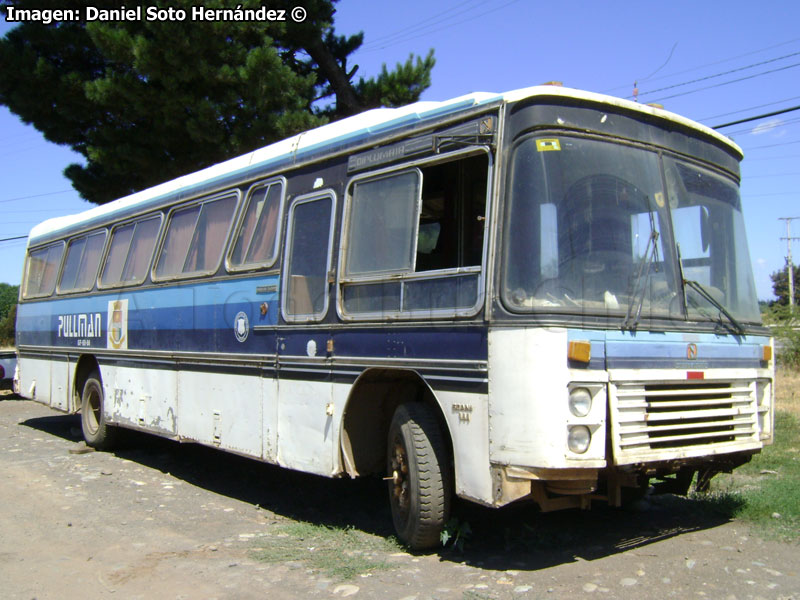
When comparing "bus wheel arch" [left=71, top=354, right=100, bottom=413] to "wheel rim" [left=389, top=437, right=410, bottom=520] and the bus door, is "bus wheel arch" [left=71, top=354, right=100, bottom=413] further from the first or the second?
"wheel rim" [left=389, top=437, right=410, bottom=520]

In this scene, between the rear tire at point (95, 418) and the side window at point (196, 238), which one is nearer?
the side window at point (196, 238)

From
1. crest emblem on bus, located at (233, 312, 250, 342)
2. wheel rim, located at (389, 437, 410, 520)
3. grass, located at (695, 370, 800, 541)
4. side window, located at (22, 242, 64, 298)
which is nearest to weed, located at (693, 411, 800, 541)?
grass, located at (695, 370, 800, 541)

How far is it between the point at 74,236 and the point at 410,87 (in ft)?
27.7

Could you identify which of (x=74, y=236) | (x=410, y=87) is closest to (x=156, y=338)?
(x=74, y=236)

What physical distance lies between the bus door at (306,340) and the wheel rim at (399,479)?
25.4 inches

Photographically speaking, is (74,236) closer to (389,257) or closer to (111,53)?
(111,53)

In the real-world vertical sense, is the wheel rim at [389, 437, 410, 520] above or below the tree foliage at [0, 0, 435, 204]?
below

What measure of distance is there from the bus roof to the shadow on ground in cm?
300

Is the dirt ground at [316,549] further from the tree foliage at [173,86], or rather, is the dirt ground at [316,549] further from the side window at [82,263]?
the tree foliage at [173,86]

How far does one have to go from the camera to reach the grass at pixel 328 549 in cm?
532

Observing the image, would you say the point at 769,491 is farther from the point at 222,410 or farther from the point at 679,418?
the point at 222,410

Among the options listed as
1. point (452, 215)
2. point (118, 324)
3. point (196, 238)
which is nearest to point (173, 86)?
point (118, 324)

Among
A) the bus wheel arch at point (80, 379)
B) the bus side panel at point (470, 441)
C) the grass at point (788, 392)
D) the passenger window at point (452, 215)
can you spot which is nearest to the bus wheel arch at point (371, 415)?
the bus side panel at point (470, 441)

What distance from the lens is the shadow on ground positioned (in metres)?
5.52
